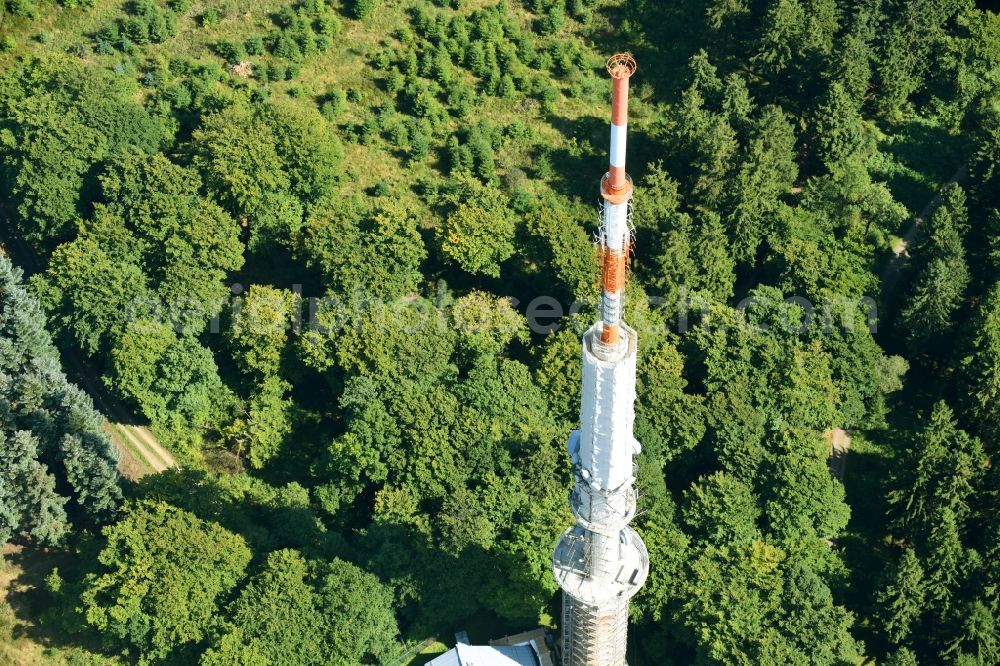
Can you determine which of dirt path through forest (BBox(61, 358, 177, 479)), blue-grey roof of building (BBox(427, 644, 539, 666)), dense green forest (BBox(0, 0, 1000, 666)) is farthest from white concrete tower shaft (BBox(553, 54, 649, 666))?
dirt path through forest (BBox(61, 358, 177, 479))

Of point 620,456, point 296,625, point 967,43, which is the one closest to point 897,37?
point 967,43

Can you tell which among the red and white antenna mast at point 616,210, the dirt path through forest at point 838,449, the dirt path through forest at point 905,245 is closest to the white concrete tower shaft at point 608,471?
the red and white antenna mast at point 616,210

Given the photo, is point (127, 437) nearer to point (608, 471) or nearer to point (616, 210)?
point (608, 471)

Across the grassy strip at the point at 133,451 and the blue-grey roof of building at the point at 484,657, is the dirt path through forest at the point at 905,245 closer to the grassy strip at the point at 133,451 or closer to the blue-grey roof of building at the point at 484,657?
the blue-grey roof of building at the point at 484,657

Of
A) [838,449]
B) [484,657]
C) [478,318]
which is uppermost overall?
[478,318]

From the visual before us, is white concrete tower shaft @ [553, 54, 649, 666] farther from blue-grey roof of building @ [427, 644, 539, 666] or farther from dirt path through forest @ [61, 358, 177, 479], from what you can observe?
dirt path through forest @ [61, 358, 177, 479]

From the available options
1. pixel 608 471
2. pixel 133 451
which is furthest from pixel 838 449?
pixel 133 451

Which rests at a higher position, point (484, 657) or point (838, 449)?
point (838, 449)
